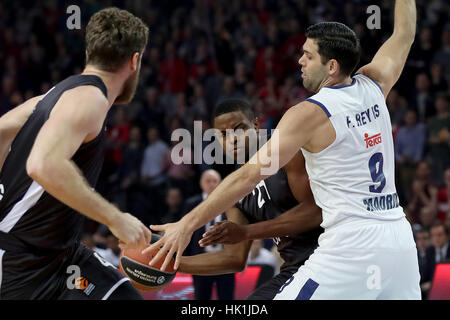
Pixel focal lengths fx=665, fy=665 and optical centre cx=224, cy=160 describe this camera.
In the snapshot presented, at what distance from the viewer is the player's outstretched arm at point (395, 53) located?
4.41 m

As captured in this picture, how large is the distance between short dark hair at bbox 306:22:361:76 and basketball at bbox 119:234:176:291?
5.13 feet

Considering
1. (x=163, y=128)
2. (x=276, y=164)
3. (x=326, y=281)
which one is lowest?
(x=163, y=128)

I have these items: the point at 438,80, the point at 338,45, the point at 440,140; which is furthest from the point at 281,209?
the point at 438,80

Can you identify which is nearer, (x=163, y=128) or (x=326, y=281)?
Result: (x=326, y=281)

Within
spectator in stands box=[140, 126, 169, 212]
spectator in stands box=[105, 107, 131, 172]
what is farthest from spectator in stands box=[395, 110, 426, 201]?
spectator in stands box=[105, 107, 131, 172]

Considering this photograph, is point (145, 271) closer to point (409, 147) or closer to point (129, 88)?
point (129, 88)

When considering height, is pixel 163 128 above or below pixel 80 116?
below

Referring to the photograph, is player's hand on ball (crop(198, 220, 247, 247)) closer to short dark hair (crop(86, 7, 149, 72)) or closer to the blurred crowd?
short dark hair (crop(86, 7, 149, 72))

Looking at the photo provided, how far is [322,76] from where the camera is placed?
413 centimetres

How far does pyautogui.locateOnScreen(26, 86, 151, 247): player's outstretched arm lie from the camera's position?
309cm

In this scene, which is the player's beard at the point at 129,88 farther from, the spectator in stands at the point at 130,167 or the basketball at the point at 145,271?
the spectator in stands at the point at 130,167
